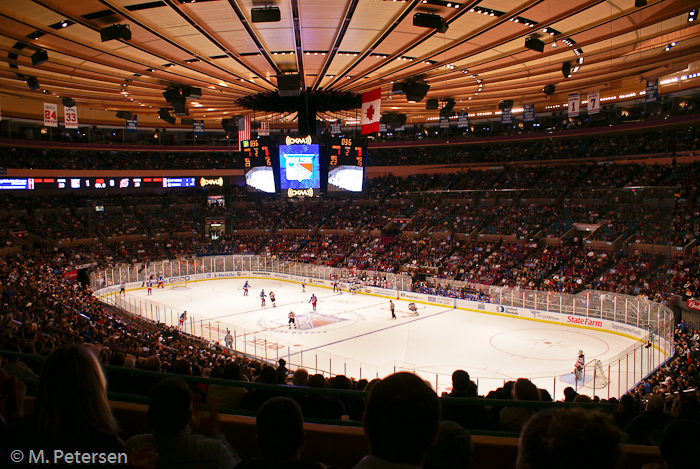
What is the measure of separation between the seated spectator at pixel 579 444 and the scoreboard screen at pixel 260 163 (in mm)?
20409

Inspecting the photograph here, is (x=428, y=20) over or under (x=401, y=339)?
over

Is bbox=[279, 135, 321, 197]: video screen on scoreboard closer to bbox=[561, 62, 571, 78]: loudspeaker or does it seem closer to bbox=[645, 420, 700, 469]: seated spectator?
bbox=[561, 62, 571, 78]: loudspeaker

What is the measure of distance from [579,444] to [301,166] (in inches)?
773

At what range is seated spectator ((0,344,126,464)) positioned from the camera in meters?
2.02

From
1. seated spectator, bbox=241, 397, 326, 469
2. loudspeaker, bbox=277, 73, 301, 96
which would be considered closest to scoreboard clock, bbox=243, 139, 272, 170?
loudspeaker, bbox=277, 73, 301, 96

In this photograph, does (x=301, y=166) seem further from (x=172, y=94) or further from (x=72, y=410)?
(x=72, y=410)

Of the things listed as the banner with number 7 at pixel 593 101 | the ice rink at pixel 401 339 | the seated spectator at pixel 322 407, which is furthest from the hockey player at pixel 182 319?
the banner with number 7 at pixel 593 101

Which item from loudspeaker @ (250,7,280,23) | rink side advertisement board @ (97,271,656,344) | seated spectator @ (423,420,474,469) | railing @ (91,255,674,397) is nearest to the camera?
seated spectator @ (423,420,474,469)

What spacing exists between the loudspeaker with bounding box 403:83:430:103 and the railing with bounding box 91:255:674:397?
33.8 ft

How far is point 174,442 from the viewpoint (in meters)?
2.20

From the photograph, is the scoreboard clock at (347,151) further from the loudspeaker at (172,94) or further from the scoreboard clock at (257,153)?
the loudspeaker at (172,94)

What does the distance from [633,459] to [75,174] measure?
156 feet

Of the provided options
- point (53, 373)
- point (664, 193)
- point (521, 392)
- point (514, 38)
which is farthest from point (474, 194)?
point (53, 373)

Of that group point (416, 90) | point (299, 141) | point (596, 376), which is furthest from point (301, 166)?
point (596, 376)
